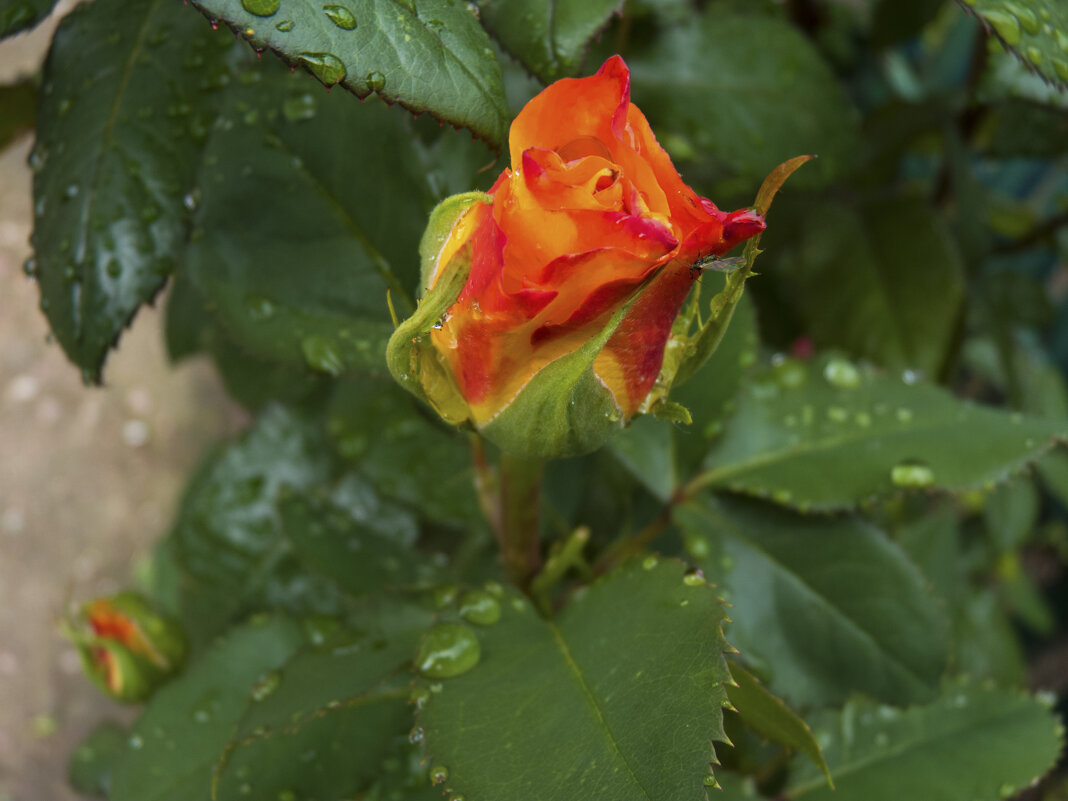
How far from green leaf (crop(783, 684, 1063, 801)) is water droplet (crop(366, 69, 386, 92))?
1.62 ft

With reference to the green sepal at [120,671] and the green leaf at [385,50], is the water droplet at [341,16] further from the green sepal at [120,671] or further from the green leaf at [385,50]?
the green sepal at [120,671]

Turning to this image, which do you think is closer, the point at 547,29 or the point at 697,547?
the point at 547,29

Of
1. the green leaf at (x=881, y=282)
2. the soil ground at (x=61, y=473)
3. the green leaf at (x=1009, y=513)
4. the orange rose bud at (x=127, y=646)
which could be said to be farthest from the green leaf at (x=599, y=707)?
the soil ground at (x=61, y=473)

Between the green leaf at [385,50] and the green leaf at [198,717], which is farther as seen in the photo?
the green leaf at [198,717]

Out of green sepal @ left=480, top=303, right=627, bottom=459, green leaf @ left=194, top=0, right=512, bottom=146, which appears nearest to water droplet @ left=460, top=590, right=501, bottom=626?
green sepal @ left=480, top=303, right=627, bottom=459

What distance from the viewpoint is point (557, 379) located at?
0.93 feet

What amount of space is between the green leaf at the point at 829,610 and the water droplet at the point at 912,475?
0.05 meters

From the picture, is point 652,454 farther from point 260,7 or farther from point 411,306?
point 260,7

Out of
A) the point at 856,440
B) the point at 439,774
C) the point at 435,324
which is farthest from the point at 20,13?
the point at 856,440

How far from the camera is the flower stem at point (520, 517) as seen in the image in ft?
1.30

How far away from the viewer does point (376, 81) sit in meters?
0.32

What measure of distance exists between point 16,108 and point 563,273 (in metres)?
0.56

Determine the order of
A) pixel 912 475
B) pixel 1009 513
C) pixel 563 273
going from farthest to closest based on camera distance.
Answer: pixel 1009 513, pixel 912 475, pixel 563 273

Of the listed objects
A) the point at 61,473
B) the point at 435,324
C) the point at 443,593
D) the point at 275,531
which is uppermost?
the point at 435,324
